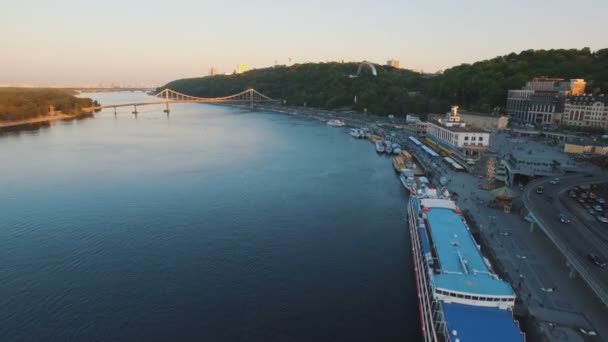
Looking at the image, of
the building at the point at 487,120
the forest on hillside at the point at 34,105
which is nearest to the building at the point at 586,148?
the building at the point at 487,120

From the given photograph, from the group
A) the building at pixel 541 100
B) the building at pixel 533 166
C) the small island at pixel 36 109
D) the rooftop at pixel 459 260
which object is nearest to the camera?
the rooftop at pixel 459 260

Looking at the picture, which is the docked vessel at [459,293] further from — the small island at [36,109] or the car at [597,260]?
the small island at [36,109]

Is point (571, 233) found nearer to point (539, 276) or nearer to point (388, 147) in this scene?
point (539, 276)

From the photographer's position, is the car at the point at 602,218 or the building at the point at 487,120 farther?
the building at the point at 487,120

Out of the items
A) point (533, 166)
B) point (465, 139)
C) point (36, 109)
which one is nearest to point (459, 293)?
point (533, 166)

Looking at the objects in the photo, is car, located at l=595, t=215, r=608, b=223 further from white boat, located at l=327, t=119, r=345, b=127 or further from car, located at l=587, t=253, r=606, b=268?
white boat, located at l=327, t=119, r=345, b=127

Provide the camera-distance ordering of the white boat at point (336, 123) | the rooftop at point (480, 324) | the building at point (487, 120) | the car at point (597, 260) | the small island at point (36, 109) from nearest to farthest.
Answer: the rooftop at point (480, 324) < the car at point (597, 260) < the building at point (487, 120) < the small island at point (36, 109) < the white boat at point (336, 123)

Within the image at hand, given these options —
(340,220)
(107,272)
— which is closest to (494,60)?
(340,220)

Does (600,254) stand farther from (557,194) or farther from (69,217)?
Answer: (69,217)
